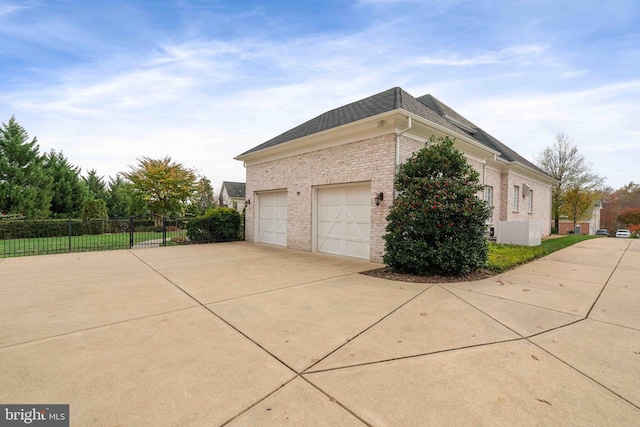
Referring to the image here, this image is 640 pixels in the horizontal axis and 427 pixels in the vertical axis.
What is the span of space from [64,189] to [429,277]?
31477 millimetres

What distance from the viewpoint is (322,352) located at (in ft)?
9.30

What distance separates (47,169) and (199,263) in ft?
88.8

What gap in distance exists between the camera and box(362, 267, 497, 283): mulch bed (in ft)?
19.6

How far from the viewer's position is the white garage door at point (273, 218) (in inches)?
458

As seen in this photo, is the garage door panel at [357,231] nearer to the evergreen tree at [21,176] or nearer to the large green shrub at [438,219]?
the large green shrub at [438,219]

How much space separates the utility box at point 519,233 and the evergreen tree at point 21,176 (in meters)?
31.7

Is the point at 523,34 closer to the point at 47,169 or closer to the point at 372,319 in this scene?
the point at 372,319

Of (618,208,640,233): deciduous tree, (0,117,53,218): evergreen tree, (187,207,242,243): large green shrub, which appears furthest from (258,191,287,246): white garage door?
(618,208,640,233): deciduous tree

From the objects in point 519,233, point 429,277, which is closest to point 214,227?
point 429,277

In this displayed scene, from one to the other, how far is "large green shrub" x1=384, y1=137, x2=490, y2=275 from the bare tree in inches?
1010

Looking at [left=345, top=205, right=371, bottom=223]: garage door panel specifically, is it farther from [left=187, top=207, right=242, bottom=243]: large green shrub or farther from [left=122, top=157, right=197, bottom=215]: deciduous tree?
[left=122, top=157, right=197, bottom=215]: deciduous tree

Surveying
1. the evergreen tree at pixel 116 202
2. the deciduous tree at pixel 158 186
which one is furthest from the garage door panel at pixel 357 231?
the evergreen tree at pixel 116 202

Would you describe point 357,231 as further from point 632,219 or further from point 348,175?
point 632,219

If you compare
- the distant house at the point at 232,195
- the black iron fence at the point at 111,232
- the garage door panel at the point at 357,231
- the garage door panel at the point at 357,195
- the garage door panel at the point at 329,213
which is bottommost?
the black iron fence at the point at 111,232
